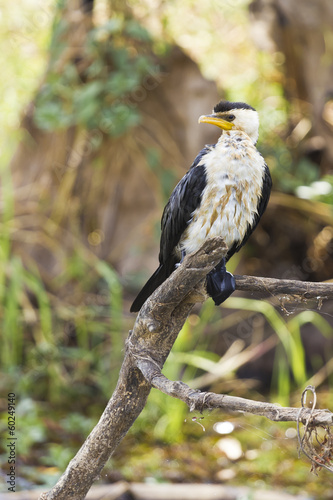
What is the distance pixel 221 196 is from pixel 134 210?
214 cm

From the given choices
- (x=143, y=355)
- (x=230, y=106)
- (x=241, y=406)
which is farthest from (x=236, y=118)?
(x=241, y=406)

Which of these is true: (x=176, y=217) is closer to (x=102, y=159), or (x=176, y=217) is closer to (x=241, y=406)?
(x=241, y=406)

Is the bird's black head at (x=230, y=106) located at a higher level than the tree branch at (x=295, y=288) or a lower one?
higher

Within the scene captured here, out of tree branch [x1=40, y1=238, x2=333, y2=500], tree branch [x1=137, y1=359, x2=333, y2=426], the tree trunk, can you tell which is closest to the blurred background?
the tree trunk

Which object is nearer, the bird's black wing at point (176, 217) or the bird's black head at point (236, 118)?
the bird's black wing at point (176, 217)

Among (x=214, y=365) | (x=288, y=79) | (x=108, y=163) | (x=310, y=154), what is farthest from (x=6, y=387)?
(x=288, y=79)

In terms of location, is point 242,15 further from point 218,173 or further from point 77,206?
point 218,173

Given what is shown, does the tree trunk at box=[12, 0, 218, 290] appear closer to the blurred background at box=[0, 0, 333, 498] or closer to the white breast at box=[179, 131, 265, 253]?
the blurred background at box=[0, 0, 333, 498]

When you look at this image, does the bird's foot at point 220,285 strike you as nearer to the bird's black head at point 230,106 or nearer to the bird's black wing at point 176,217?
the bird's black wing at point 176,217

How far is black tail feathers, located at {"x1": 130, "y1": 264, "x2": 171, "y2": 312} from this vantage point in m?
1.79

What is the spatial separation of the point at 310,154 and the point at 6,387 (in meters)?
2.37

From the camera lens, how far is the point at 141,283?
3547 millimetres

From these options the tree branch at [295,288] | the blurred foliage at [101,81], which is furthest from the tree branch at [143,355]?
the blurred foliage at [101,81]

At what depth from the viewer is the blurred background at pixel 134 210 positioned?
323 centimetres
